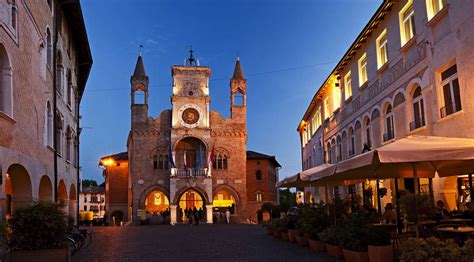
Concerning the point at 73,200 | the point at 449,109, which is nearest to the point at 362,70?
the point at 449,109

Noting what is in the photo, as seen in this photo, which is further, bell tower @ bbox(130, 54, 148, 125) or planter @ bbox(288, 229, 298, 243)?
bell tower @ bbox(130, 54, 148, 125)

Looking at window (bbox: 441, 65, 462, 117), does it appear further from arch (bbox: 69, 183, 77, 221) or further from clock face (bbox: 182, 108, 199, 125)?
clock face (bbox: 182, 108, 199, 125)

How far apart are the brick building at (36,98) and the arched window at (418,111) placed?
400 inches

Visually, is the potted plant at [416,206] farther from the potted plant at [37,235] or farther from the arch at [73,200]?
the arch at [73,200]

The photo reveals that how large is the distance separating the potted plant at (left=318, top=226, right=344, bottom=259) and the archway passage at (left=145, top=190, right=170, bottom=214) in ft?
119

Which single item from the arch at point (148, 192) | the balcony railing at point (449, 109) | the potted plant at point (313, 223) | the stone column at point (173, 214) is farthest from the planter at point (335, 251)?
the arch at point (148, 192)

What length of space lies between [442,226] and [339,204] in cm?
372

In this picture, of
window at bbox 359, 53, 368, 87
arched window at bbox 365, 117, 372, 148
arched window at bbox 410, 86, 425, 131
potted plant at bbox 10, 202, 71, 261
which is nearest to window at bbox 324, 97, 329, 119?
window at bbox 359, 53, 368, 87

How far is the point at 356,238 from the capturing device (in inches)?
362

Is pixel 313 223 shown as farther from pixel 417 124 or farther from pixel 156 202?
pixel 156 202

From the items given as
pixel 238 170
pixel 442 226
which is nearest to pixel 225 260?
pixel 442 226

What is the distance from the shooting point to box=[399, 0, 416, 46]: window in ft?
48.1

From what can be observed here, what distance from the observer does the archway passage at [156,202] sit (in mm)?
46156

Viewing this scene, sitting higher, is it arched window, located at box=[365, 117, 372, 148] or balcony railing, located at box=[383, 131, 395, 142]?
arched window, located at box=[365, 117, 372, 148]
